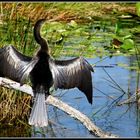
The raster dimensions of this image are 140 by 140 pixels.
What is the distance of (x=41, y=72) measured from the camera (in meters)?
3.62

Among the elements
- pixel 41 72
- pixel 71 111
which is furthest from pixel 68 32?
pixel 71 111

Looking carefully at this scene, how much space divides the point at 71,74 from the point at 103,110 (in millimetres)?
1211

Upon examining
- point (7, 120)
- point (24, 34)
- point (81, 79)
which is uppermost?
point (24, 34)

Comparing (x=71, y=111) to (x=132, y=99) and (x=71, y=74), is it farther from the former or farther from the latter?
(x=132, y=99)

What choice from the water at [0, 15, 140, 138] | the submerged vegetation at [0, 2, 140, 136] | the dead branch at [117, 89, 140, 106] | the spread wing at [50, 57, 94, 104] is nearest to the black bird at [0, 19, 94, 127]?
the spread wing at [50, 57, 94, 104]

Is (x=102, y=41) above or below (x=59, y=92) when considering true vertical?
above

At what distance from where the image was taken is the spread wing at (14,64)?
3.66 meters

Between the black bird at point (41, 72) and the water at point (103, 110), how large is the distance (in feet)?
2.18

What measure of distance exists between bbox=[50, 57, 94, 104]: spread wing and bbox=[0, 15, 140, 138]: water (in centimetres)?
59

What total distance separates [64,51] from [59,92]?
3.80ft

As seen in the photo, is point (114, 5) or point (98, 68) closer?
point (98, 68)

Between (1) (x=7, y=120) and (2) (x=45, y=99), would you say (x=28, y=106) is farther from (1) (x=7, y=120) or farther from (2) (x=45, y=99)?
(2) (x=45, y=99)

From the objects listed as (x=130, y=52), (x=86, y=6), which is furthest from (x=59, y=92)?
(x=86, y=6)

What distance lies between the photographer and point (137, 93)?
199 inches
